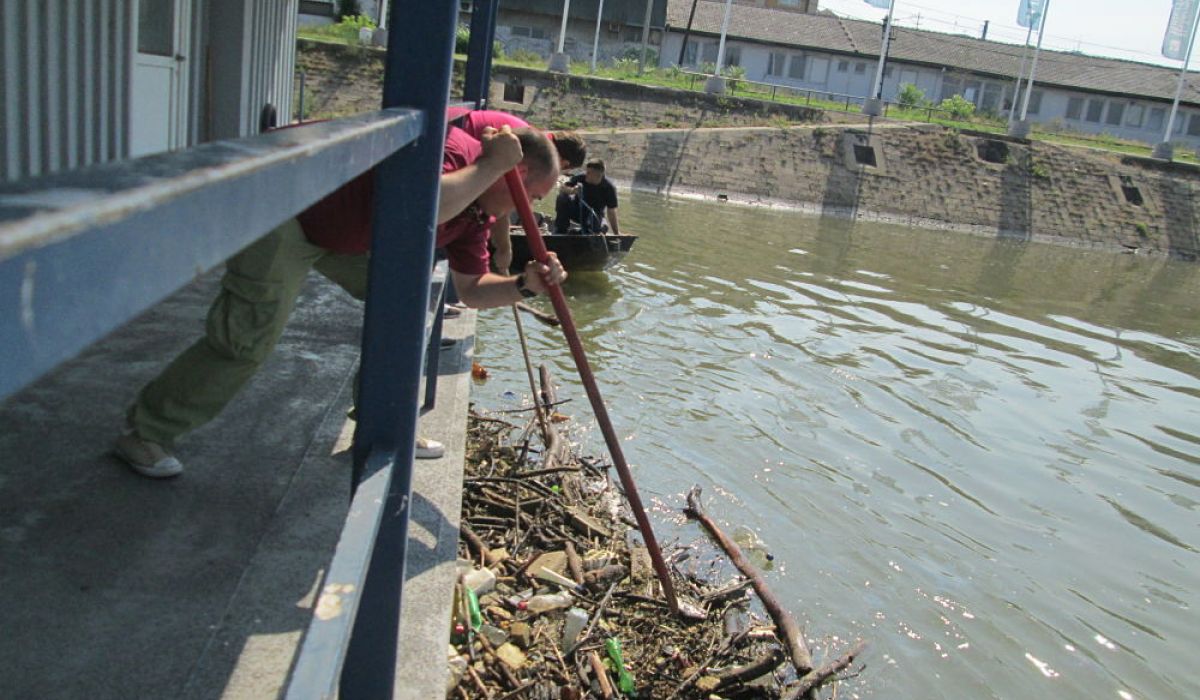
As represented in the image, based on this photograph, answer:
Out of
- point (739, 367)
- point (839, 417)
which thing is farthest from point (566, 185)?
point (839, 417)

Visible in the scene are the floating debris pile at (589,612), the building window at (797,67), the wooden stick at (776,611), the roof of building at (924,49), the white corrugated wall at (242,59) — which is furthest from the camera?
the building window at (797,67)

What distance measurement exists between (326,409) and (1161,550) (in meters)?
5.35

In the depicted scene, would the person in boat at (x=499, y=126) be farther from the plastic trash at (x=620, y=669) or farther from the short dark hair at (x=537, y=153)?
the plastic trash at (x=620, y=669)

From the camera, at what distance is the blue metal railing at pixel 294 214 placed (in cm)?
50

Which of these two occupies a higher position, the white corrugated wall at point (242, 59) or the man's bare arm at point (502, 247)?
the white corrugated wall at point (242, 59)

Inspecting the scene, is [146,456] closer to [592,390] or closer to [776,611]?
[592,390]

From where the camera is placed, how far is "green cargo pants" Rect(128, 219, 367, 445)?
10.1 ft

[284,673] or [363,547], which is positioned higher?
[363,547]

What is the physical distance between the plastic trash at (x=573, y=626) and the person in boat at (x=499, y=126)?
1.77 metres

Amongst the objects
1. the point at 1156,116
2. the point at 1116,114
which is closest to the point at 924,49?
the point at 1116,114

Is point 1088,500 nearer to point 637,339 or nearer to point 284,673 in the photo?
point 637,339

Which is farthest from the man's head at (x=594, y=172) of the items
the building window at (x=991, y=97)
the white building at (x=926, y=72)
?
the building window at (x=991, y=97)

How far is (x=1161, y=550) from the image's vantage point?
21.0 ft

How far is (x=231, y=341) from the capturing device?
315 cm
